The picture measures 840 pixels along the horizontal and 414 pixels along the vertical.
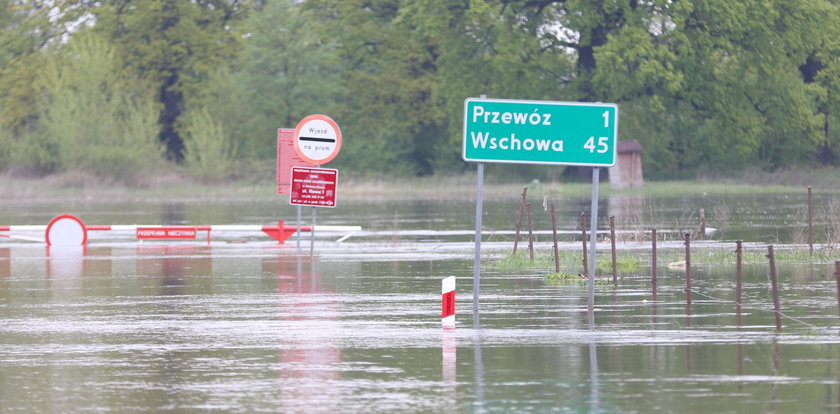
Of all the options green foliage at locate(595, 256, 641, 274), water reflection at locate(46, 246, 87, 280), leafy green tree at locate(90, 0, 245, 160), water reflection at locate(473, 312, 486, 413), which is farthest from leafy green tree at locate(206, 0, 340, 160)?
water reflection at locate(473, 312, 486, 413)

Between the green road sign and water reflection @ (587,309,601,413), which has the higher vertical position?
the green road sign

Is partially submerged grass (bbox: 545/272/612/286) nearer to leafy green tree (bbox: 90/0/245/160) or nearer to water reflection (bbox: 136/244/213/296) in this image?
water reflection (bbox: 136/244/213/296)

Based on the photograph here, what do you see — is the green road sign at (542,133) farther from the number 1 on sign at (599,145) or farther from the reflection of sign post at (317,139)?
the reflection of sign post at (317,139)

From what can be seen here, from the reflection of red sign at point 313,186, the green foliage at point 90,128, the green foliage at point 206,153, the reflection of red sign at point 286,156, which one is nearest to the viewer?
the reflection of red sign at point 313,186

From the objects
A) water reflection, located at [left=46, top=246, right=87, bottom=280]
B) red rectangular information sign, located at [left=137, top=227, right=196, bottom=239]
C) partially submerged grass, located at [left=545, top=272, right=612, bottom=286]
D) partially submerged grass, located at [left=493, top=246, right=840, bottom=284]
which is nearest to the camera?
partially submerged grass, located at [left=545, top=272, right=612, bottom=286]

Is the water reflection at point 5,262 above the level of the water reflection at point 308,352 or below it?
above

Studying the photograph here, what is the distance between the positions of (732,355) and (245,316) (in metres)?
5.82

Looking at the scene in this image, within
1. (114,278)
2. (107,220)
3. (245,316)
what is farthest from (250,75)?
(245,316)

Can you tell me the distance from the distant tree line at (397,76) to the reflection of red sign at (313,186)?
3226 cm

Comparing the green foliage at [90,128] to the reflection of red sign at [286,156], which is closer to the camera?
the reflection of red sign at [286,156]

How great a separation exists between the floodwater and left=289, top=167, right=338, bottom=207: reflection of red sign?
1028mm

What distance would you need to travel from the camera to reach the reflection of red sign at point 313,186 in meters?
24.9

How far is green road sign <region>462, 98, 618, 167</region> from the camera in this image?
603 inches

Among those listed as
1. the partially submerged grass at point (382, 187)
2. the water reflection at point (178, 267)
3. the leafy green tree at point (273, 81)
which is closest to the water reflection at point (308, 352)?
the water reflection at point (178, 267)
